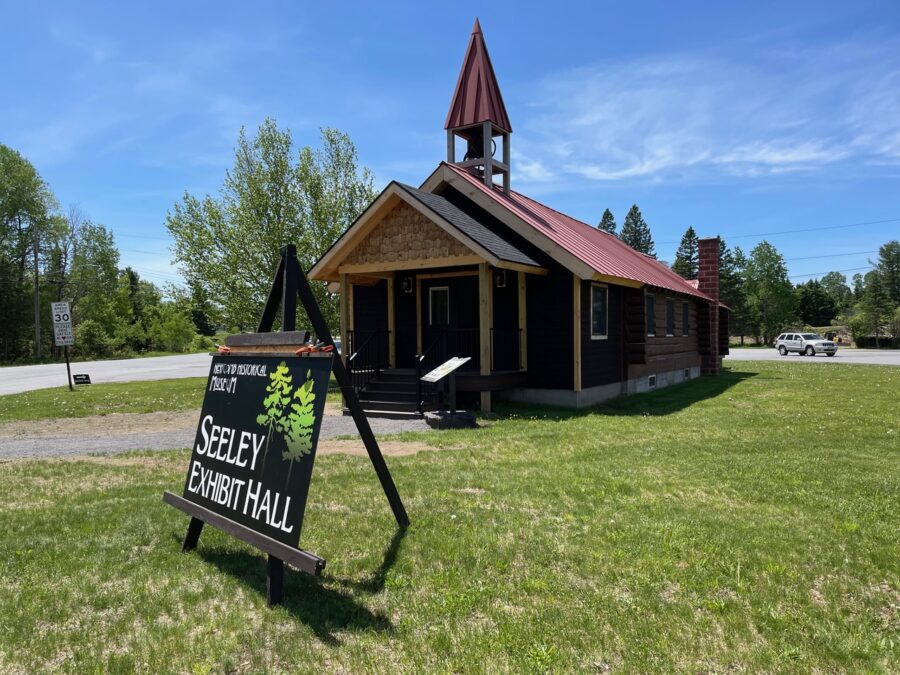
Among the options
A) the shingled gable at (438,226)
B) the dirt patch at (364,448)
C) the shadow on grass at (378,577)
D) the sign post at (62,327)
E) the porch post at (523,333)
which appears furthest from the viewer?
the sign post at (62,327)

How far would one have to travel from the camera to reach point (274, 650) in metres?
3.34

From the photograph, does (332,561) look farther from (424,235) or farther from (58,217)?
(58,217)

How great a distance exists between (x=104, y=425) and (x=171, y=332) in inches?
1944

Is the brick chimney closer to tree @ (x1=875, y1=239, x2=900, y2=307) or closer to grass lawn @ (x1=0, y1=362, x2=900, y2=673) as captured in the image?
grass lawn @ (x1=0, y1=362, x2=900, y2=673)

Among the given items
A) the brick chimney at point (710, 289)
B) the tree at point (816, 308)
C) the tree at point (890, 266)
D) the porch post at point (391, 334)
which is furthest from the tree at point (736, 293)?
the porch post at point (391, 334)

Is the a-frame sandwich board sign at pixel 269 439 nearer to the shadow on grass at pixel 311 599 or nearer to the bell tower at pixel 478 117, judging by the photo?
the shadow on grass at pixel 311 599

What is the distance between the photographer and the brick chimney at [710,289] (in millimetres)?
23359

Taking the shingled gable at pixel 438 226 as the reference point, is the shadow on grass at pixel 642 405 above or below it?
below

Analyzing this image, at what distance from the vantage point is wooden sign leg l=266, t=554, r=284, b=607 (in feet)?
12.6

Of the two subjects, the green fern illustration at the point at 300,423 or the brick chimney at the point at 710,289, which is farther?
the brick chimney at the point at 710,289

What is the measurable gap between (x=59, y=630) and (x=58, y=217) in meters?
55.8

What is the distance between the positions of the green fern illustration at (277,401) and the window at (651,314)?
14.9 meters

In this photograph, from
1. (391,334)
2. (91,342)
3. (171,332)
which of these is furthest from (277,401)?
(171,332)

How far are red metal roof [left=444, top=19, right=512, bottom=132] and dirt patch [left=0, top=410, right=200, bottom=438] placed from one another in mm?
9835
